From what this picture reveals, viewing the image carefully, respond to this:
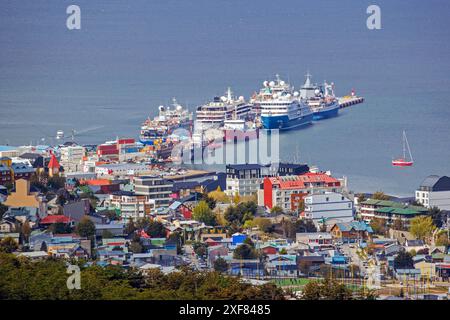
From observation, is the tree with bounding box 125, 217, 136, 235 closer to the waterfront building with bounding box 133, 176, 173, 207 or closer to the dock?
the waterfront building with bounding box 133, 176, 173, 207

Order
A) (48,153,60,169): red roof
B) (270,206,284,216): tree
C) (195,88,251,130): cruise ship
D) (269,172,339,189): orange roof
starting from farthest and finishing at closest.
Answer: (195,88,251,130): cruise ship, (48,153,60,169): red roof, (269,172,339,189): orange roof, (270,206,284,216): tree

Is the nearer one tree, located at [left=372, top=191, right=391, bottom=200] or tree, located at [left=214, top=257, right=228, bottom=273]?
tree, located at [left=214, top=257, right=228, bottom=273]

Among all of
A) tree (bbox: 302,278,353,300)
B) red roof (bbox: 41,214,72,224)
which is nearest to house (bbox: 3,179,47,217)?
red roof (bbox: 41,214,72,224)

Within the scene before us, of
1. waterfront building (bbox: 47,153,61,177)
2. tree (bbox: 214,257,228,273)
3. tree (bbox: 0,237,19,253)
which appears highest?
waterfront building (bbox: 47,153,61,177)

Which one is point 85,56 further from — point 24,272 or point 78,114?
point 24,272

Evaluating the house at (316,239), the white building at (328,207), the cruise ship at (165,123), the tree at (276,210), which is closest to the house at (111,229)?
the house at (316,239)

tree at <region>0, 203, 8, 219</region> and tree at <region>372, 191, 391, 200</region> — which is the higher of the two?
tree at <region>372, 191, 391, 200</region>

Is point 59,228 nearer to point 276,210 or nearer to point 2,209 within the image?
point 2,209

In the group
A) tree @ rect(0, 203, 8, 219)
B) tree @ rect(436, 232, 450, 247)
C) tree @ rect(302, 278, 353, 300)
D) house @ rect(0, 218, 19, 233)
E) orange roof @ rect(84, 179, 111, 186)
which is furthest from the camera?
orange roof @ rect(84, 179, 111, 186)
